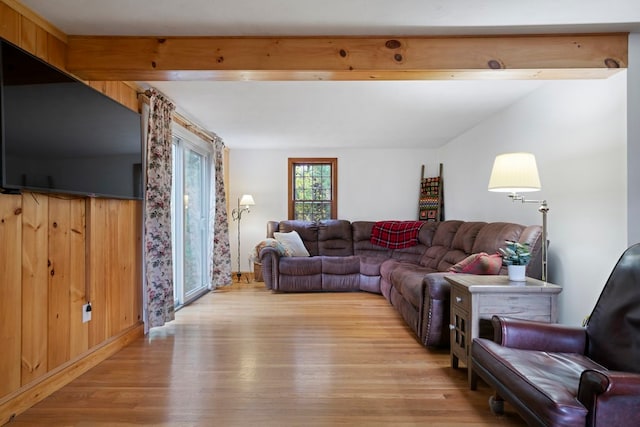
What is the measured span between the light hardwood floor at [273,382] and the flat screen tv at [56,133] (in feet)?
4.10

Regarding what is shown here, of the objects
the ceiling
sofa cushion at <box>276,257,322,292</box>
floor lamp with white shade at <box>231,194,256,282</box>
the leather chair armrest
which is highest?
the ceiling

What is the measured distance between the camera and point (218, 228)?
5.23m

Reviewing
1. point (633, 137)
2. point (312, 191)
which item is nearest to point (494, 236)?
point (633, 137)

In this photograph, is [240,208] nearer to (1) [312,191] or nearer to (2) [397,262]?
(1) [312,191]

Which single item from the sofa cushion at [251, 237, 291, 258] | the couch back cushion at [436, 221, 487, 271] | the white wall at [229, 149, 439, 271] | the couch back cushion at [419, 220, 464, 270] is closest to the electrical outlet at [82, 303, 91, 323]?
the sofa cushion at [251, 237, 291, 258]

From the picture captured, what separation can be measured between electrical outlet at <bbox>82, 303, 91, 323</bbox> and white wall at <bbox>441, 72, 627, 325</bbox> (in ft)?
11.5

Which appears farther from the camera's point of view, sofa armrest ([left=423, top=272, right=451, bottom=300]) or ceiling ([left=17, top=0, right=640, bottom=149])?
sofa armrest ([left=423, top=272, right=451, bottom=300])

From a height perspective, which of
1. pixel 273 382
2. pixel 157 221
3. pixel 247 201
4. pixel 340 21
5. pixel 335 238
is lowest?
pixel 273 382

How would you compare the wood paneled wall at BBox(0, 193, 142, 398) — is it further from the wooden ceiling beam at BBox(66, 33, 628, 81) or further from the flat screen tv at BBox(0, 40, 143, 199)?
the wooden ceiling beam at BBox(66, 33, 628, 81)

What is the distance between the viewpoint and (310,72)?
7.96ft

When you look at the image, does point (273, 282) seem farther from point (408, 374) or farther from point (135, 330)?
point (408, 374)

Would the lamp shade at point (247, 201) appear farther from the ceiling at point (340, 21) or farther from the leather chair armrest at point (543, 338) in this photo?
the leather chair armrest at point (543, 338)

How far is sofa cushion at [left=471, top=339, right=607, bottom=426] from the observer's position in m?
1.33

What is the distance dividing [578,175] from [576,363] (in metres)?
1.60
